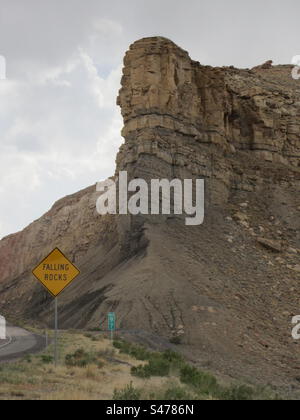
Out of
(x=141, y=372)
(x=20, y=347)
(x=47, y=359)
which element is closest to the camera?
(x=141, y=372)

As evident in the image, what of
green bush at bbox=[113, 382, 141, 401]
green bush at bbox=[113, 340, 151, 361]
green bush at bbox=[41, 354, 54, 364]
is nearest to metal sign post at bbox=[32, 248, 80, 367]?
green bush at bbox=[41, 354, 54, 364]

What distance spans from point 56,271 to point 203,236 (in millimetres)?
23496

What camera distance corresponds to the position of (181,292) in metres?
31.6

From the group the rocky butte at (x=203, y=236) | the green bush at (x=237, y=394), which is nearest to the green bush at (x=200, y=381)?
the green bush at (x=237, y=394)

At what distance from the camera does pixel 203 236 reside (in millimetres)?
38375

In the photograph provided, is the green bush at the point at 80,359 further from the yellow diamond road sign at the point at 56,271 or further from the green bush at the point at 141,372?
the yellow diamond road sign at the point at 56,271

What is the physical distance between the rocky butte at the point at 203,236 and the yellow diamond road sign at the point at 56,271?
9.88 m

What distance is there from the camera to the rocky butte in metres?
29.7

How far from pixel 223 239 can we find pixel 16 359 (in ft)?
75.3

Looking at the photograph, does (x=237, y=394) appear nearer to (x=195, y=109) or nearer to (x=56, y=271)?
(x=56, y=271)

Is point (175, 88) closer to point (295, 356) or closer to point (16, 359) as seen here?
point (295, 356)

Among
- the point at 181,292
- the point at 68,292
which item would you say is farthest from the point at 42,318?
the point at 181,292

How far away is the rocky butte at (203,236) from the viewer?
97.3ft

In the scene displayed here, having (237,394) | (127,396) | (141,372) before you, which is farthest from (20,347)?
(127,396)
